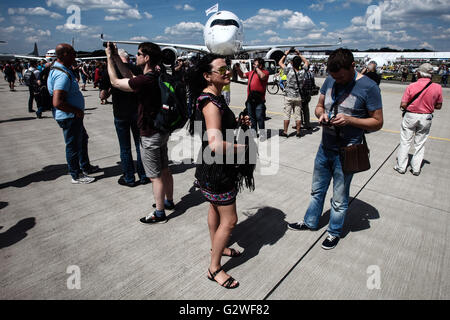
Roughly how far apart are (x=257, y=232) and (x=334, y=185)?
1012mm

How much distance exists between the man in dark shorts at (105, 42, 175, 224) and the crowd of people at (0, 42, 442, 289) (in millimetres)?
10

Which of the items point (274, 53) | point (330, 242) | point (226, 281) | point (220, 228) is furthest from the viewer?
point (274, 53)

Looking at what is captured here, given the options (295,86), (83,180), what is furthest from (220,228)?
(295,86)

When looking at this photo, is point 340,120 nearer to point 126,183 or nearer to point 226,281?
point 226,281

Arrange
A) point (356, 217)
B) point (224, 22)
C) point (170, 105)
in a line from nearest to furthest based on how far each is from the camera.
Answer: point (170, 105) → point (356, 217) → point (224, 22)

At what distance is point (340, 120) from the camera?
2184 mm

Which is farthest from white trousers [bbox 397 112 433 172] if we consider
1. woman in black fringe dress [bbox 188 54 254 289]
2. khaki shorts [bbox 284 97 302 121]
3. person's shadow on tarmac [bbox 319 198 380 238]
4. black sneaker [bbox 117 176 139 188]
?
black sneaker [bbox 117 176 139 188]

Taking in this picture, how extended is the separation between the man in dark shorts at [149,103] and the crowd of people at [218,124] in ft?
0.03
